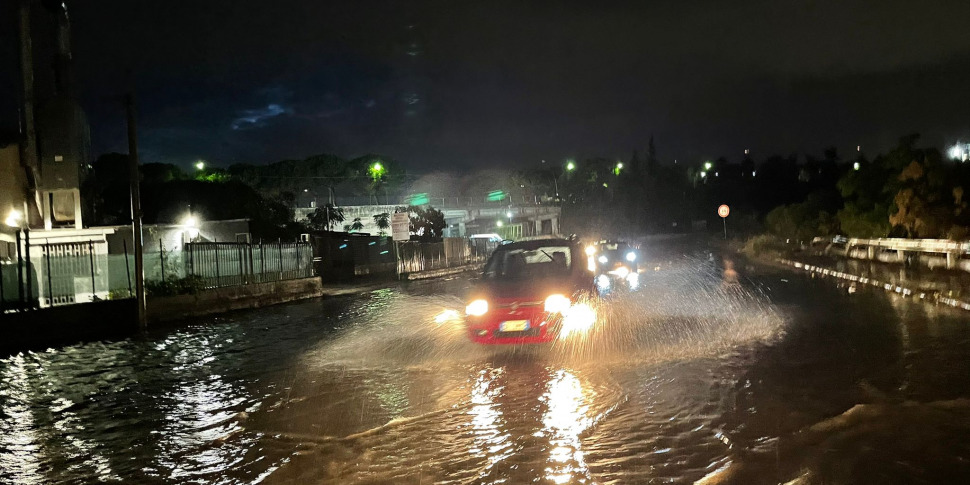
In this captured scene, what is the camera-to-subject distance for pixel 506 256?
13.3m

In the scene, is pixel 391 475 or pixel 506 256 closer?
pixel 391 475

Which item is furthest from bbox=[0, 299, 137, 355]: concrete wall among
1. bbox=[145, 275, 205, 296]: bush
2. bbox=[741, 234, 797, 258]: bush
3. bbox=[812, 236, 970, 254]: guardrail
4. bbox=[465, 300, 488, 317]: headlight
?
bbox=[741, 234, 797, 258]: bush

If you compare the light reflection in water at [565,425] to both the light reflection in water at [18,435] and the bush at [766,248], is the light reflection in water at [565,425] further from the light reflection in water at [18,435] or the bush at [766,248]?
the bush at [766,248]

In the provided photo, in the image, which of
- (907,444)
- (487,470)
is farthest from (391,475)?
(907,444)

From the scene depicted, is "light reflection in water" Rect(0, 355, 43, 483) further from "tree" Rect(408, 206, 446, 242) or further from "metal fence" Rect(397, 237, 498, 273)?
"tree" Rect(408, 206, 446, 242)

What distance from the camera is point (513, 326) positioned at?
35.8ft

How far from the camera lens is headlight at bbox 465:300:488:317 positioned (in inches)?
433

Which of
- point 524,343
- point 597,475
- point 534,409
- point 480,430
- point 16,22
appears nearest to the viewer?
point 597,475

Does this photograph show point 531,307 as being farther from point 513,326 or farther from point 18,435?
point 18,435

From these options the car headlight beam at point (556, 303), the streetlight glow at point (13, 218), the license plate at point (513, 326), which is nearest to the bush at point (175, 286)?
the streetlight glow at point (13, 218)

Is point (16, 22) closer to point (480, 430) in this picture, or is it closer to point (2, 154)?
point (2, 154)

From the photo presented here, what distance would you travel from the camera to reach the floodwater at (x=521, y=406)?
573 centimetres

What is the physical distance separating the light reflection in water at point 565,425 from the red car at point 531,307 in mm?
1605

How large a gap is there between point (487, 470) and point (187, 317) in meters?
15.2
